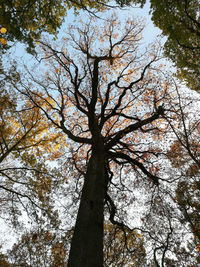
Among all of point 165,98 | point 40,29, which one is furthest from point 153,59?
point 40,29

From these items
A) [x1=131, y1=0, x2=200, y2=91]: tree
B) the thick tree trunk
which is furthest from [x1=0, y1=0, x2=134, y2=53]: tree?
the thick tree trunk

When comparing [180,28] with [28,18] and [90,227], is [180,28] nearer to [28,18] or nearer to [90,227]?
[28,18]

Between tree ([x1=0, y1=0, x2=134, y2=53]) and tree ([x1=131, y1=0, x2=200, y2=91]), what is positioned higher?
tree ([x1=131, y1=0, x2=200, y2=91])

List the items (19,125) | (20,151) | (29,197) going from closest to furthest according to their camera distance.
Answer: (29,197), (20,151), (19,125)

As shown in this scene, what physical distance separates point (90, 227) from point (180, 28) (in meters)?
6.36

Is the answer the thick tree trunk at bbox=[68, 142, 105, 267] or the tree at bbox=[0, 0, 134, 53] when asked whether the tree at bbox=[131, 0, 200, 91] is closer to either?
the tree at bbox=[0, 0, 134, 53]

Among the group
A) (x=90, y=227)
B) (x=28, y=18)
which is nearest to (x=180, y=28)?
(x=28, y=18)

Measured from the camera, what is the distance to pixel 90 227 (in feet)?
10.1

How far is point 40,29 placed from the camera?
500cm

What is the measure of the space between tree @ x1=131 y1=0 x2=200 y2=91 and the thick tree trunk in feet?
15.0

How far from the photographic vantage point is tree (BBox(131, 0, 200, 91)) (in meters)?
5.01

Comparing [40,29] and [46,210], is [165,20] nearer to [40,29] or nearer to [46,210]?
[40,29]

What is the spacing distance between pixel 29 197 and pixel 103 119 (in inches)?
196

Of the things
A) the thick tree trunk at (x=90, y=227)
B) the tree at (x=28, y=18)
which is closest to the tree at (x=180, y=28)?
the tree at (x=28, y=18)
